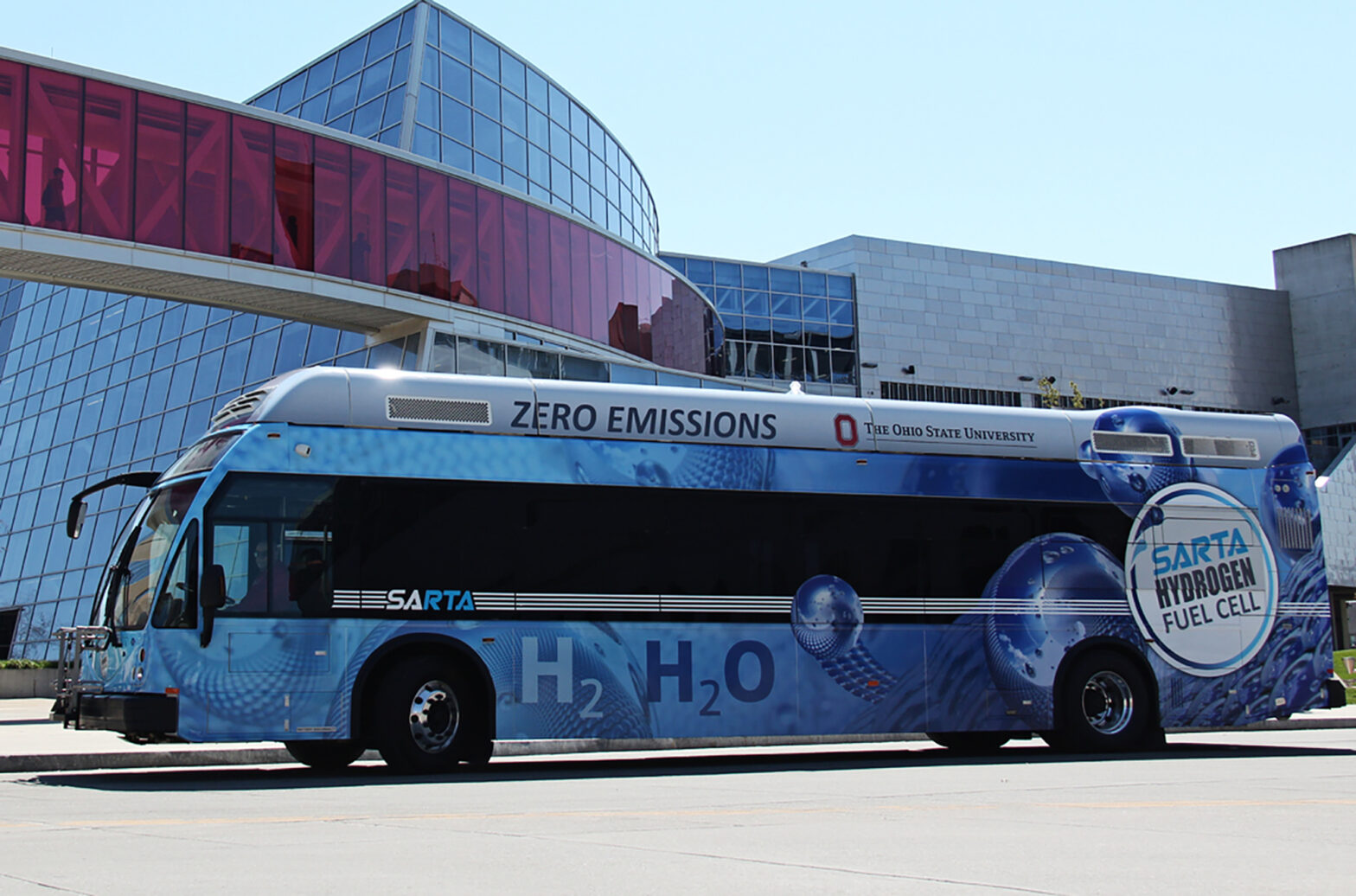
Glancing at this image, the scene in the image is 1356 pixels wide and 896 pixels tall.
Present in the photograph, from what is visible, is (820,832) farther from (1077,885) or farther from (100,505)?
(100,505)

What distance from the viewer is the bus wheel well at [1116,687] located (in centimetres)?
1469

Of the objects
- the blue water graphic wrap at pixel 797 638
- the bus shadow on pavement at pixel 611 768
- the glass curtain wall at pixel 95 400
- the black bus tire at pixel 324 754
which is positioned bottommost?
the bus shadow on pavement at pixel 611 768

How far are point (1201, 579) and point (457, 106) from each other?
92.7 feet

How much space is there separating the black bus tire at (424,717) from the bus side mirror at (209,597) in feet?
4.88

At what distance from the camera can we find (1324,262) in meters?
74.3

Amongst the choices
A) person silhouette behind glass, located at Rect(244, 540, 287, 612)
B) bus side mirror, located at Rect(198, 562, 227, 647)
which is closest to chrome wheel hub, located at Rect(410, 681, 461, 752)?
person silhouette behind glass, located at Rect(244, 540, 287, 612)

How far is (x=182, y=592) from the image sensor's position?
1188cm

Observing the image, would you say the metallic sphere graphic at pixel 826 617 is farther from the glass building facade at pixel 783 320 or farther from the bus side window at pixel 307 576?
the glass building facade at pixel 783 320

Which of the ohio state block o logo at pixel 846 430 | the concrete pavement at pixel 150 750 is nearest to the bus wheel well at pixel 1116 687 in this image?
the concrete pavement at pixel 150 750

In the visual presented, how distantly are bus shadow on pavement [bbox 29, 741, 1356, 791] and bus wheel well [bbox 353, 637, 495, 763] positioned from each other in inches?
16.5

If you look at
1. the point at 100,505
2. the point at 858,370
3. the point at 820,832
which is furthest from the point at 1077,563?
the point at 858,370

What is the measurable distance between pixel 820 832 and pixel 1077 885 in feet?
6.91

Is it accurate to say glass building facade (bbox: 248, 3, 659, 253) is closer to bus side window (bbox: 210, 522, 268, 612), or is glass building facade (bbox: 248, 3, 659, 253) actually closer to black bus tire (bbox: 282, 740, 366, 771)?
black bus tire (bbox: 282, 740, 366, 771)

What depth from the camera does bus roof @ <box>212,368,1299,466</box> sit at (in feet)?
41.5
